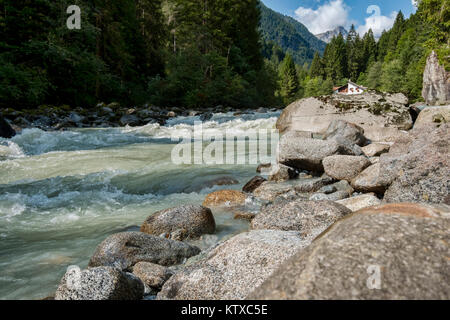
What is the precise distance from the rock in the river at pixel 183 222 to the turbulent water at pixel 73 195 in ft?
0.49

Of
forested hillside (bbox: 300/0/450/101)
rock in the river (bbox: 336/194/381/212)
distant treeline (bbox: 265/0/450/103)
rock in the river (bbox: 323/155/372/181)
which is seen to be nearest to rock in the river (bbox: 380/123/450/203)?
rock in the river (bbox: 336/194/381/212)

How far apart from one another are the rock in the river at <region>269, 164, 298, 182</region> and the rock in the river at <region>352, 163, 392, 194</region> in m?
1.38

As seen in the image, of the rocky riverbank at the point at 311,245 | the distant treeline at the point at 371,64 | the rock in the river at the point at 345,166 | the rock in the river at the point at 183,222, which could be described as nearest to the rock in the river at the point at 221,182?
the rocky riverbank at the point at 311,245

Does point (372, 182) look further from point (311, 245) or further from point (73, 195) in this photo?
point (73, 195)

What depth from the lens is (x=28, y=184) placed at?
5.54 metres

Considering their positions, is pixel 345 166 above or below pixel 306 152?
below

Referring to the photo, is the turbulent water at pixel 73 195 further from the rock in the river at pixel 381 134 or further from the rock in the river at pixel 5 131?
the rock in the river at pixel 381 134

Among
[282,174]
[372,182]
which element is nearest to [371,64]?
[282,174]

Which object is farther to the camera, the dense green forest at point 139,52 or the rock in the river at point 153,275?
the dense green forest at point 139,52

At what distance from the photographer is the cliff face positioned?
103 feet

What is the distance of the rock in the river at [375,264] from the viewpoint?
1.01 meters

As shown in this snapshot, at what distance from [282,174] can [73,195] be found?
3.64 meters

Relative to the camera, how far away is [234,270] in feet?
6.24

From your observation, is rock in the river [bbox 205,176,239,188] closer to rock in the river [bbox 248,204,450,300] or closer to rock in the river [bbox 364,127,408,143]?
rock in the river [bbox 248,204,450,300]
